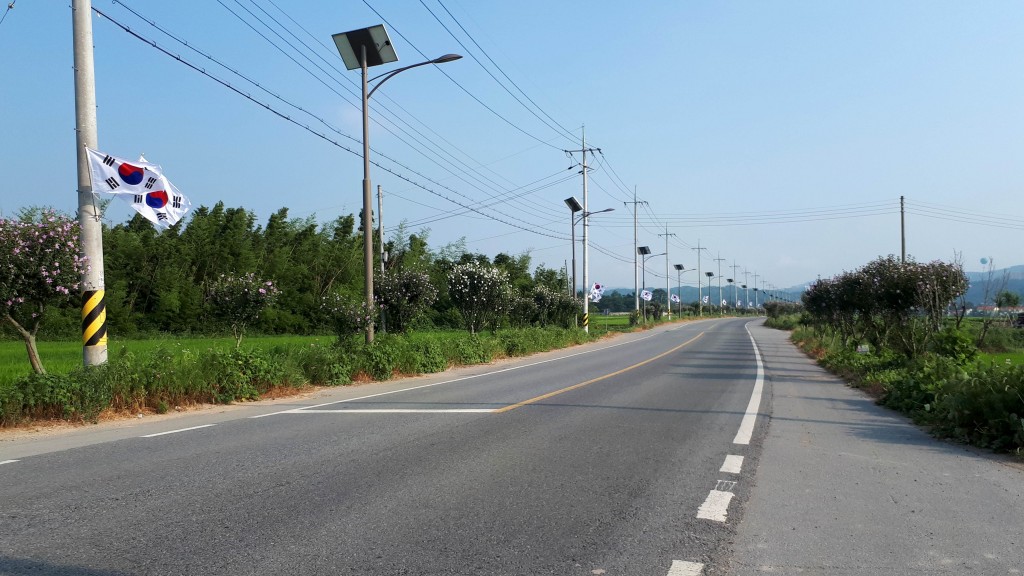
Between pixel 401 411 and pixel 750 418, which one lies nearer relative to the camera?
pixel 750 418

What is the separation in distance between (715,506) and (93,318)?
418 inches

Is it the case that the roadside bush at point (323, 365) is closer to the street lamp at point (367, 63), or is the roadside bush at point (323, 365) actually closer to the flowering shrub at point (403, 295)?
the street lamp at point (367, 63)

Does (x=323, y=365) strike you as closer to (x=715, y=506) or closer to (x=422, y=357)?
(x=422, y=357)

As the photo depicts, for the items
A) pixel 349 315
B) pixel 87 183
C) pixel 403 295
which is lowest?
pixel 349 315

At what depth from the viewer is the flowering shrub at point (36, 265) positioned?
1115cm

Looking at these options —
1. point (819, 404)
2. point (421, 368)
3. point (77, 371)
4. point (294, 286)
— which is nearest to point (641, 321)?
point (294, 286)

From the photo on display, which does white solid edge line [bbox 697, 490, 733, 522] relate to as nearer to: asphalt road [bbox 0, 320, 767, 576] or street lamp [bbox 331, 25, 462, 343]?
asphalt road [bbox 0, 320, 767, 576]

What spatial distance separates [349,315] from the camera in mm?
18828

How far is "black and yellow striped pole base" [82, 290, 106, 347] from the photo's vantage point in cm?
1184

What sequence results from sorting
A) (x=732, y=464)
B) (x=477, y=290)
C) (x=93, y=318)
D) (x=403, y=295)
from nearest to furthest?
(x=732, y=464) < (x=93, y=318) < (x=403, y=295) < (x=477, y=290)

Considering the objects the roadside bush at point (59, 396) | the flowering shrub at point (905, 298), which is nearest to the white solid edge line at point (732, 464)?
the roadside bush at point (59, 396)

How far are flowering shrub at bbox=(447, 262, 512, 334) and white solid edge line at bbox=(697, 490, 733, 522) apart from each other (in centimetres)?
2396

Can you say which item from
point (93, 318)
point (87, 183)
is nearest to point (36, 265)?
point (93, 318)

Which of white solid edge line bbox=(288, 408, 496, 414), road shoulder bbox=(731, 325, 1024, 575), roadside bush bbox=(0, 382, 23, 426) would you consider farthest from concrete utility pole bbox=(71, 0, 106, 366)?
road shoulder bbox=(731, 325, 1024, 575)
